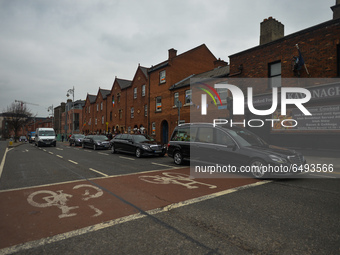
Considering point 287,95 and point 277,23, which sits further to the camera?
point 277,23

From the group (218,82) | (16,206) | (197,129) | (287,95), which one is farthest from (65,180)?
(218,82)

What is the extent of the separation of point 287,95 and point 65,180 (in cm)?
1335

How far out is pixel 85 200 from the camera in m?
4.93

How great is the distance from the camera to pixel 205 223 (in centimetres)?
366

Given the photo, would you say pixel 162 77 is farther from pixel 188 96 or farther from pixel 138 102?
pixel 138 102

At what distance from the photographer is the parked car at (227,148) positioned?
7000 mm

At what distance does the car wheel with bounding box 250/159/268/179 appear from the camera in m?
6.96

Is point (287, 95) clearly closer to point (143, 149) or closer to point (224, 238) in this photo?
point (143, 149)

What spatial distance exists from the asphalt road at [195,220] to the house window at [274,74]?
9.99 meters

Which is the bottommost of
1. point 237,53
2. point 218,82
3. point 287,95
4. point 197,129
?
point 197,129

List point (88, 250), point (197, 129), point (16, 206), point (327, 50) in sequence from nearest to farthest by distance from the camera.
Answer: point (88, 250) < point (16, 206) < point (197, 129) < point (327, 50)

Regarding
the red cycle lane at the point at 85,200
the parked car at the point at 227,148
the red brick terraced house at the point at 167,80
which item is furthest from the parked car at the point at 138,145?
the red brick terraced house at the point at 167,80

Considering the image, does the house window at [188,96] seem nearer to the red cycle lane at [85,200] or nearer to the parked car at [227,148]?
the parked car at [227,148]

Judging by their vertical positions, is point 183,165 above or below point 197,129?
below
